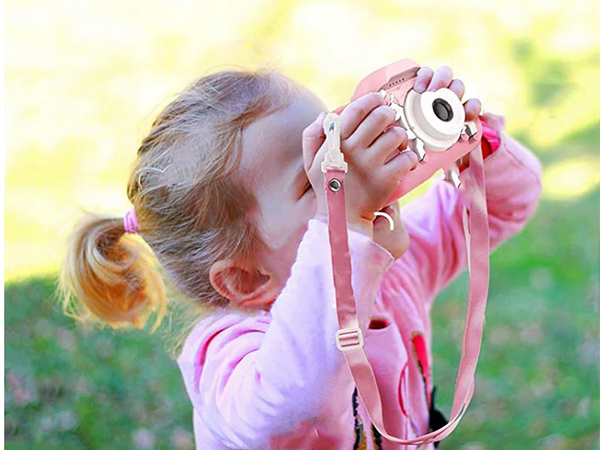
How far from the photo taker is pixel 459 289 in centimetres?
199

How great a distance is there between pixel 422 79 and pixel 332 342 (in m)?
0.24

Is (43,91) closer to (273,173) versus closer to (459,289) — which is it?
(459,289)

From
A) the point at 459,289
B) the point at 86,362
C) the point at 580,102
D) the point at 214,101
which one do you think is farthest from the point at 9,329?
the point at 580,102

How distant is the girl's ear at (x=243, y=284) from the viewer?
93 centimetres

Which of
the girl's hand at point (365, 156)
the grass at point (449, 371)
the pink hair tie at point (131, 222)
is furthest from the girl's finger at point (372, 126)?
the grass at point (449, 371)

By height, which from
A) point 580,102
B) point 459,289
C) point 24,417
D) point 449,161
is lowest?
point 24,417

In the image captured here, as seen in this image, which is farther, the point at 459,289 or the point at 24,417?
the point at 459,289

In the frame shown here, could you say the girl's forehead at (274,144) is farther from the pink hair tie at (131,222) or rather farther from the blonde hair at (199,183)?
the pink hair tie at (131,222)

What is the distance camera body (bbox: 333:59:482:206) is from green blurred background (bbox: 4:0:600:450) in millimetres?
206

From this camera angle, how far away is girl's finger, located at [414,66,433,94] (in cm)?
80

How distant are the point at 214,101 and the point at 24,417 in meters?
0.96

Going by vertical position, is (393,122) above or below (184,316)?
above

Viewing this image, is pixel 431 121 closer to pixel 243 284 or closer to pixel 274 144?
pixel 274 144

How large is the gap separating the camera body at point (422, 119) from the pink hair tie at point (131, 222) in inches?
11.9
